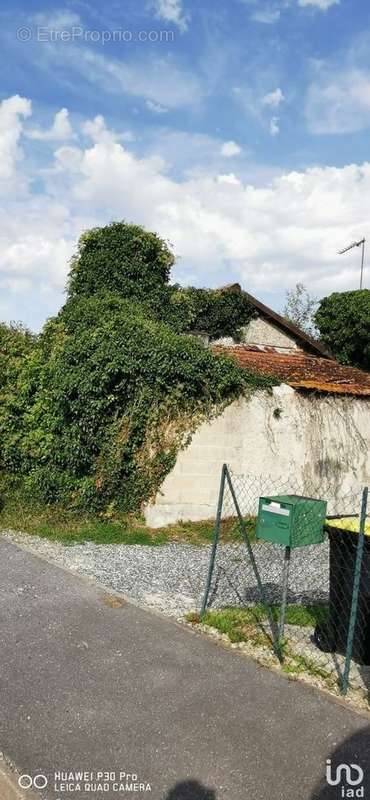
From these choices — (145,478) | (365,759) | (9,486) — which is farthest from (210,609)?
(9,486)

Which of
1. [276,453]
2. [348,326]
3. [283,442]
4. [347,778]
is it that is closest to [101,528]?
[276,453]

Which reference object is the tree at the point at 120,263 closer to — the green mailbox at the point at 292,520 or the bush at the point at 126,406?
the bush at the point at 126,406

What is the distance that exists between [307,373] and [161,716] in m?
8.93

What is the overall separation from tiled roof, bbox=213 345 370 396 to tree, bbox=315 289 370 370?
11134 mm

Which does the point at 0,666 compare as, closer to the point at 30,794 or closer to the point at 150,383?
the point at 30,794

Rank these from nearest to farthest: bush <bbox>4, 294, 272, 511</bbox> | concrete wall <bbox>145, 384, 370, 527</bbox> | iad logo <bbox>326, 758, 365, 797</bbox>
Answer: iad logo <bbox>326, 758, 365, 797</bbox>
bush <bbox>4, 294, 272, 511</bbox>
concrete wall <bbox>145, 384, 370, 527</bbox>

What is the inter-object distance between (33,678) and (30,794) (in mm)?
1323

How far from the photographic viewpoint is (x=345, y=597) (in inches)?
188

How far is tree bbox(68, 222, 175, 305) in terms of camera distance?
14.3m

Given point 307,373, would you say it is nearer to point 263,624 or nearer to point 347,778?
point 263,624

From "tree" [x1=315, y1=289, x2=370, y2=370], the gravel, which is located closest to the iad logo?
the gravel

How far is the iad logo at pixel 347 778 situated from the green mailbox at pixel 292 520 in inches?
63.2

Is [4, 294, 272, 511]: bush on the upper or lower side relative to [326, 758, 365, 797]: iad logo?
upper

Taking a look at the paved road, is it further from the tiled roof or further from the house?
the tiled roof
